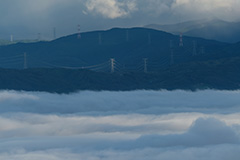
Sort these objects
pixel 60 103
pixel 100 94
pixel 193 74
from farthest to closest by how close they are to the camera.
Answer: pixel 193 74, pixel 100 94, pixel 60 103

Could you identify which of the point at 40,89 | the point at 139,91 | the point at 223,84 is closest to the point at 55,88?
the point at 40,89

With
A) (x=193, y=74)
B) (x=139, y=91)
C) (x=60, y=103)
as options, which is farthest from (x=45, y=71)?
(x=193, y=74)

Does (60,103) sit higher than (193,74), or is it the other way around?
(193,74)

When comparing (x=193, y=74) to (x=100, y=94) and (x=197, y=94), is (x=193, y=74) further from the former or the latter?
(x=100, y=94)

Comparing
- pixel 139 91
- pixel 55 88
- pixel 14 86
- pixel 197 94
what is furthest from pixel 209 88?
pixel 14 86

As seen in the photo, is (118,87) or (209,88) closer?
(118,87)

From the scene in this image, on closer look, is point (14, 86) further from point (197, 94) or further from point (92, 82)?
point (197, 94)

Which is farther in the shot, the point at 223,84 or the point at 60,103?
the point at 223,84

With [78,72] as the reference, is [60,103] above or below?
below

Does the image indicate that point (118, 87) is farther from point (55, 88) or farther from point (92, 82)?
point (55, 88)

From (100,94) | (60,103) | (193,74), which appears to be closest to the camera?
(60,103)
